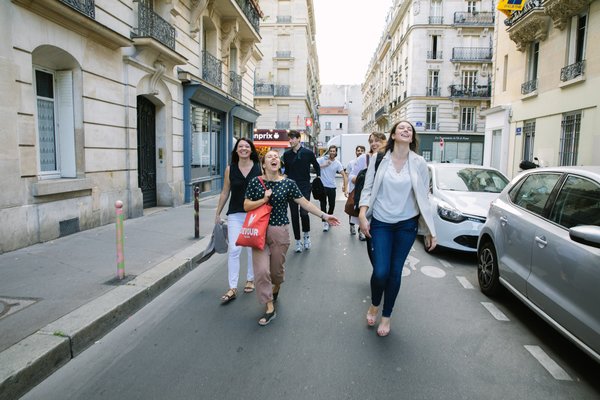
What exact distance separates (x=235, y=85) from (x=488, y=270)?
15.8 meters

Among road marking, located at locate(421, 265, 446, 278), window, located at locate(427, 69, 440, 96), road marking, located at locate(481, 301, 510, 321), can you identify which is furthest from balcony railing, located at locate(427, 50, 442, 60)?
road marking, located at locate(481, 301, 510, 321)


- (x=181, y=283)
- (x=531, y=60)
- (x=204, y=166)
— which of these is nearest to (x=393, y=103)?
(x=531, y=60)

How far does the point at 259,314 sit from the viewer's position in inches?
171

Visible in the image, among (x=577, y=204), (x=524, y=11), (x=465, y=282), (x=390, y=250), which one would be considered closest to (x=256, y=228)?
(x=390, y=250)

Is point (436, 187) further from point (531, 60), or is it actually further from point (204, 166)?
point (531, 60)

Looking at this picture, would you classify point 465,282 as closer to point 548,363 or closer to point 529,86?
point 548,363

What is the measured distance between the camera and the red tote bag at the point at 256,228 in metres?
4.01

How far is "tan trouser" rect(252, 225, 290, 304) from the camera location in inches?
162

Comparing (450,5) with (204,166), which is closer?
(204,166)

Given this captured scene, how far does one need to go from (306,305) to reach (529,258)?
7.34 feet

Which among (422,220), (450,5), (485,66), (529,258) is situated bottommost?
(529,258)

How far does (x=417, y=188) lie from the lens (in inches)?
147

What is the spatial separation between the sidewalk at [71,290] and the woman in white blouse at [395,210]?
8.56 feet

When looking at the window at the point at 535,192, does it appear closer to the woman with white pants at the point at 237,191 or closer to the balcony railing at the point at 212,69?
the woman with white pants at the point at 237,191
